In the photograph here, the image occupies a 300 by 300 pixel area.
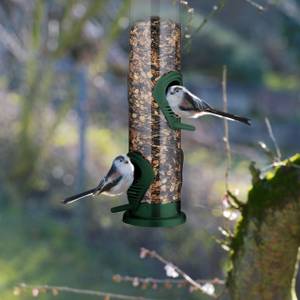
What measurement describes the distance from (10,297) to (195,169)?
5.98 feet

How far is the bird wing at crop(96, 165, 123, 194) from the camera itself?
9.29 feet

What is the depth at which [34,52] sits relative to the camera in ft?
25.7

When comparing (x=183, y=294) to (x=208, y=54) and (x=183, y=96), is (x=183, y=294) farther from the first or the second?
(x=208, y=54)

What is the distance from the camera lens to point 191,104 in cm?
281

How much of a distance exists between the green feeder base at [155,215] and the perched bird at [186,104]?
0.36m

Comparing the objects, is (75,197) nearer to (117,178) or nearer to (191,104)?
(117,178)

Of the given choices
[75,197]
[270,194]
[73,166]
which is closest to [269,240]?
[270,194]

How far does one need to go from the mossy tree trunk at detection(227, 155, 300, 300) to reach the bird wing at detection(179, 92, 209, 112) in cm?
32

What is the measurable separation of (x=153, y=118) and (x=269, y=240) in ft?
2.14

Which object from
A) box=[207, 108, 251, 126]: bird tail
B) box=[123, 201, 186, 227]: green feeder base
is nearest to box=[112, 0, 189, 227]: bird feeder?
box=[123, 201, 186, 227]: green feeder base

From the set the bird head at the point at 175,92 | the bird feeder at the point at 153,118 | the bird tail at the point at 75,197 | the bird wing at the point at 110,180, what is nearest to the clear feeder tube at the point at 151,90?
the bird feeder at the point at 153,118

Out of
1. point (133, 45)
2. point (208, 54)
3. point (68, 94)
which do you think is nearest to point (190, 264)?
point (68, 94)

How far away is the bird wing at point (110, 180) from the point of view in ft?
9.29

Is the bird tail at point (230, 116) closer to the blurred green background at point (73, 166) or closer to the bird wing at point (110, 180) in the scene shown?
the bird wing at point (110, 180)
